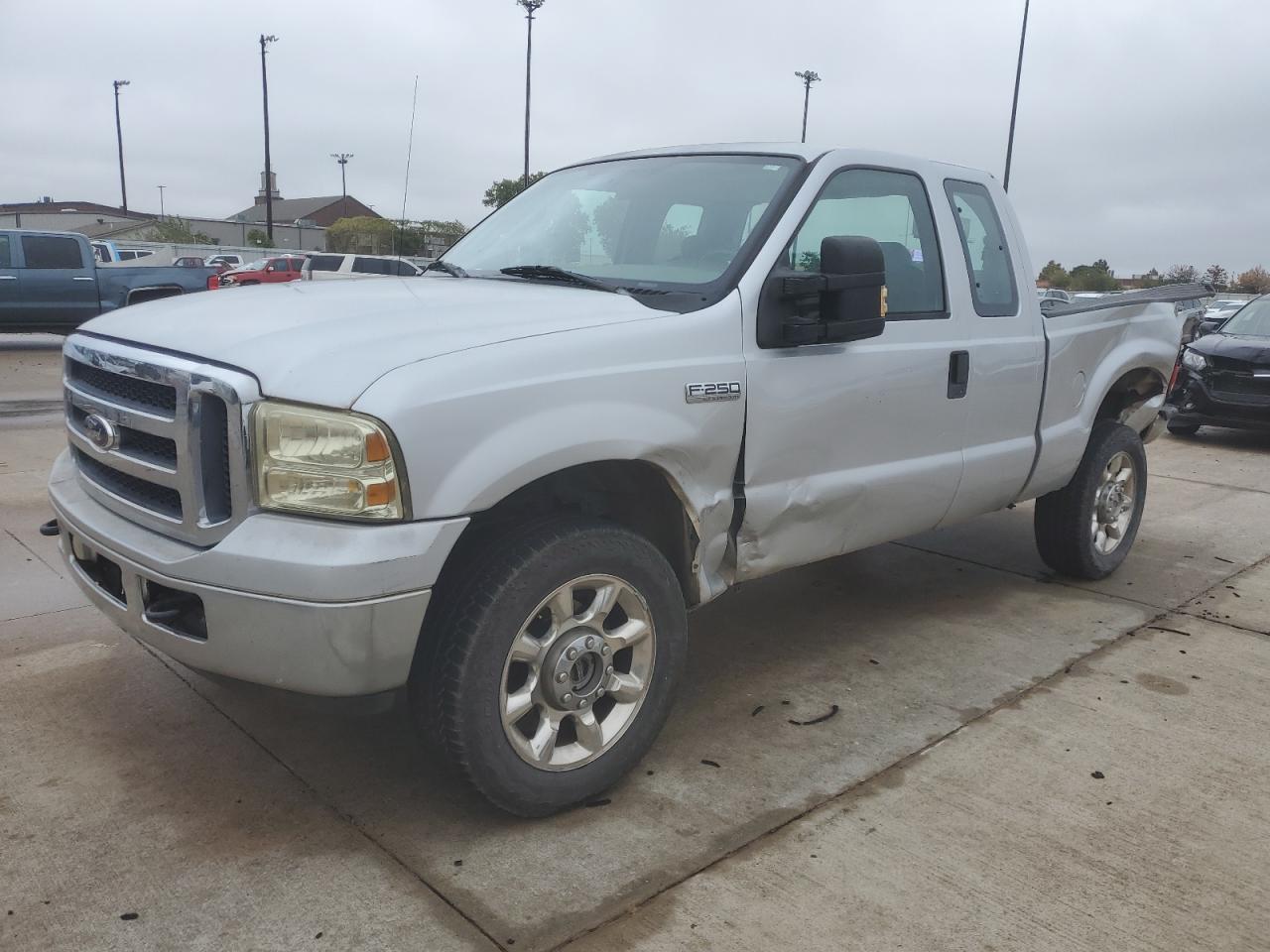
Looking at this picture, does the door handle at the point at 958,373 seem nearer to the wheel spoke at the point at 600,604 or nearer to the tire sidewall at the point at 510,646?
the tire sidewall at the point at 510,646

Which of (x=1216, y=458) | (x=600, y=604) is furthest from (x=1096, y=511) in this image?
(x=1216, y=458)

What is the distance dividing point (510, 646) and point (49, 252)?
51.9 ft

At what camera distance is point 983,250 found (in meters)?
4.36

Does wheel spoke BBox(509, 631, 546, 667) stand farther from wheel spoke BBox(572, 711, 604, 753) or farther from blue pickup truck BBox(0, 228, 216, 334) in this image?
blue pickup truck BBox(0, 228, 216, 334)

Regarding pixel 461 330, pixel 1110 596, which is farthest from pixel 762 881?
pixel 1110 596

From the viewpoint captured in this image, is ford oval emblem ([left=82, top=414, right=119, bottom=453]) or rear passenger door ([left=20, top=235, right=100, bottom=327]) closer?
ford oval emblem ([left=82, top=414, right=119, bottom=453])

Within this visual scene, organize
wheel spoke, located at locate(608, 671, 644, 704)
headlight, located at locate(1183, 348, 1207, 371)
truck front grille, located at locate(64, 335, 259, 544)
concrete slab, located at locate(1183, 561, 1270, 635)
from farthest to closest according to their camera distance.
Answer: headlight, located at locate(1183, 348, 1207, 371)
concrete slab, located at locate(1183, 561, 1270, 635)
wheel spoke, located at locate(608, 671, 644, 704)
truck front grille, located at locate(64, 335, 259, 544)

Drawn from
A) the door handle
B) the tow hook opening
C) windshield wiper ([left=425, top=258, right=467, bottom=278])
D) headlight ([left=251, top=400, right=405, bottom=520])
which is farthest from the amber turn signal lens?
the door handle

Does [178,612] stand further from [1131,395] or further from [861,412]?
[1131,395]

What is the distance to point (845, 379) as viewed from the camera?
3520mm

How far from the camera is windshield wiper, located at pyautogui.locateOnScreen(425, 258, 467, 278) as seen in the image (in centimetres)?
387

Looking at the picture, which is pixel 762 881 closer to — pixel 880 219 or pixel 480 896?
pixel 480 896

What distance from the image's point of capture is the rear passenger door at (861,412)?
3.33 meters

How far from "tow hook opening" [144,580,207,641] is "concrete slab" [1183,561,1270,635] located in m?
4.28
